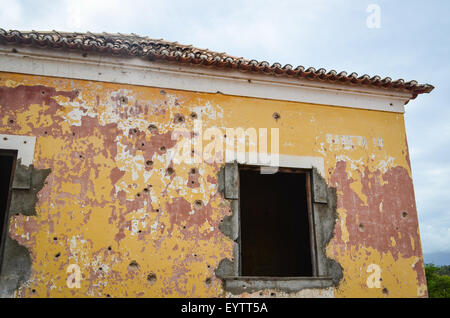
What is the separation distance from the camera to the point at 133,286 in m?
5.09

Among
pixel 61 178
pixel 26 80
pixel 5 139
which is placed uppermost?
pixel 26 80

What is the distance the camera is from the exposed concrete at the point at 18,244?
4762 mm

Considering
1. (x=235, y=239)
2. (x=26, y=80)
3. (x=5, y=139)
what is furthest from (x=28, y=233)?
(x=235, y=239)

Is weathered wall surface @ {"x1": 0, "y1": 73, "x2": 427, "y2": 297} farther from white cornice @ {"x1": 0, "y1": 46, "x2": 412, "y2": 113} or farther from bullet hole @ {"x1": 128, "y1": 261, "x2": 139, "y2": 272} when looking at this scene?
white cornice @ {"x1": 0, "y1": 46, "x2": 412, "y2": 113}

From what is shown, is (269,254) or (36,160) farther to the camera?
(269,254)

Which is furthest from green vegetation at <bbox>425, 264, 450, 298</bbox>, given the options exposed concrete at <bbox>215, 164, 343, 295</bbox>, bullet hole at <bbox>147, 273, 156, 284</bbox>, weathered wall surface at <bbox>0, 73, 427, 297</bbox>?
bullet hole at <bbox>147, 273, 156, 284</bbox>

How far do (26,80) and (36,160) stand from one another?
1.16 m

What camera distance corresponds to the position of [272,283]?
5.44 m

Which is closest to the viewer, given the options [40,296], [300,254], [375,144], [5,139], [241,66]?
[40,296]

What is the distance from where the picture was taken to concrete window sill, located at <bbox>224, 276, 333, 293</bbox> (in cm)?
532

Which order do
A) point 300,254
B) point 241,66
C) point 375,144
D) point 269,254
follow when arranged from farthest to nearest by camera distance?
point 269,254 < point 300,254 < point 375,144 < point 241,66

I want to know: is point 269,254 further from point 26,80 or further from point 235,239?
Answer: point 26,80

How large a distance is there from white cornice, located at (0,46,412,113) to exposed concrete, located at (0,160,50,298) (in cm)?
145

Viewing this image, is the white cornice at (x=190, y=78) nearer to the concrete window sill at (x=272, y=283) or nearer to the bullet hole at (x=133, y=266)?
the bullet hole at (x=133, y=266)
